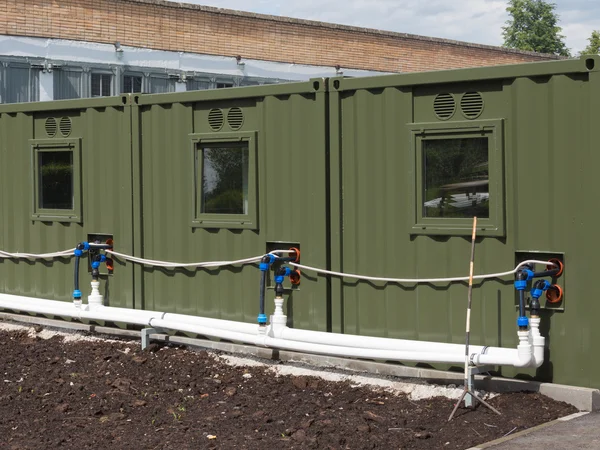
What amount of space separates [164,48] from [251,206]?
19736 millimetres

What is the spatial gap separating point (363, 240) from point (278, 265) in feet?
3.46

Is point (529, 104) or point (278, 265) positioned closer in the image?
point (529, 104)

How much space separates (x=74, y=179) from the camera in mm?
12836

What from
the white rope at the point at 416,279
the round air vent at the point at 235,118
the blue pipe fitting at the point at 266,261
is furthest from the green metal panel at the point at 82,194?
the white rope at the point at 416,279

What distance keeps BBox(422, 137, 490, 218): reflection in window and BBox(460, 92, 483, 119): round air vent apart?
0.21 meters

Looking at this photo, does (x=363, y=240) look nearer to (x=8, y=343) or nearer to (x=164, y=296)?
(x=164, y=296)

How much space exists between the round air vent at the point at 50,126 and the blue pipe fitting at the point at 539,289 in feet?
22.3

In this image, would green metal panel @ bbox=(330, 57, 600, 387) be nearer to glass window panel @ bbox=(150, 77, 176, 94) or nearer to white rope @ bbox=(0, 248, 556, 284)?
white rope @ bbox=(0, 248, 556, 284)

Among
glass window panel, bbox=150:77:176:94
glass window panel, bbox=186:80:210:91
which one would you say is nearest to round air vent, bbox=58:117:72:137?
glass window panel, bbox=150:77:176:94

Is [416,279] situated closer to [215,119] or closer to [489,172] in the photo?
[489,172]

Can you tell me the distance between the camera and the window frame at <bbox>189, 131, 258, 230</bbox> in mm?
10820

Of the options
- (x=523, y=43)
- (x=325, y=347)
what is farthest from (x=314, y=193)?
(x=523, y=43)

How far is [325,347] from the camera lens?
32.5 ft

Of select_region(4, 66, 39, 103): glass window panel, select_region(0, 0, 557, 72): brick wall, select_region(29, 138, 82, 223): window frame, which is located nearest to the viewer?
select_region(29, 138, 82, 223): window frame
